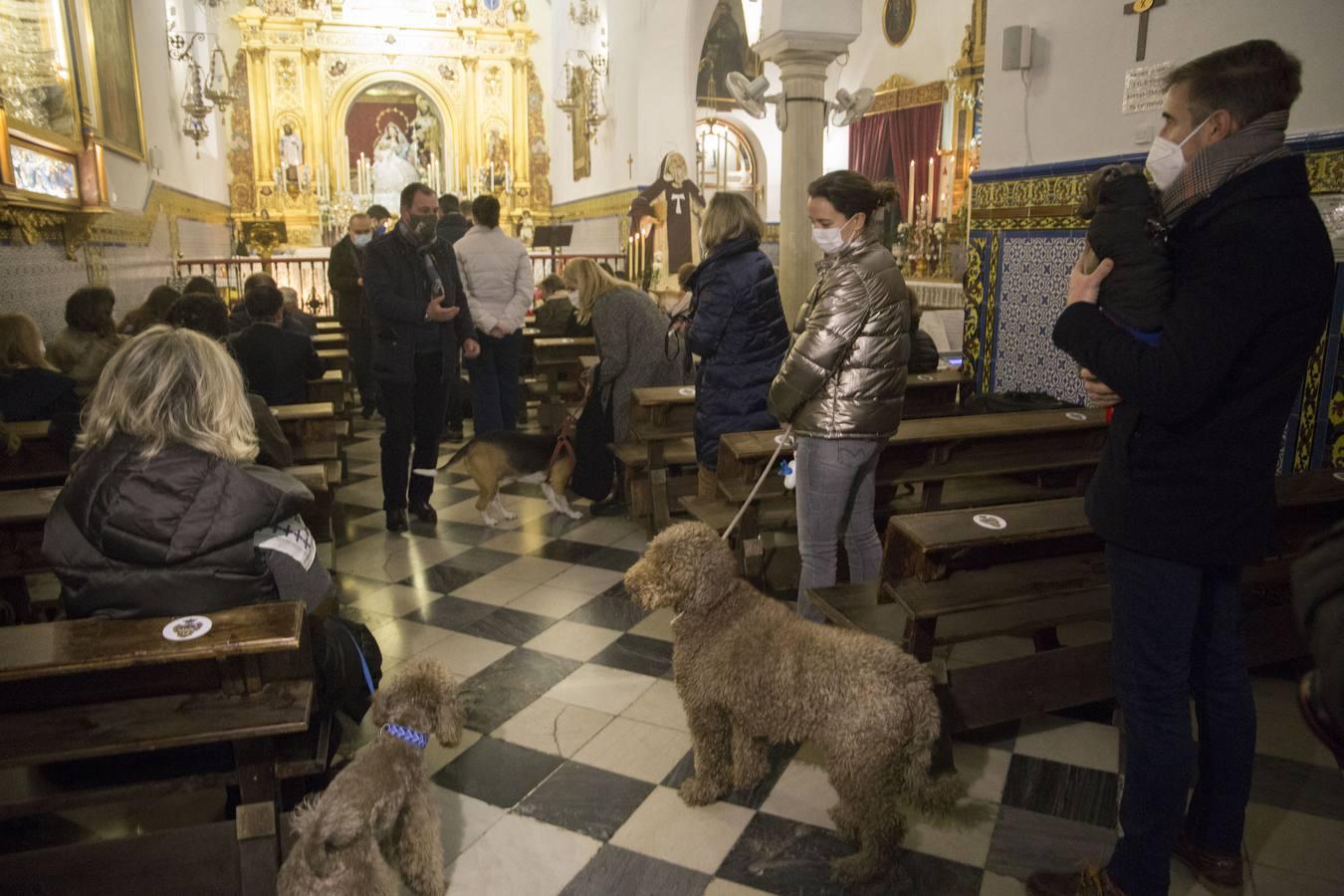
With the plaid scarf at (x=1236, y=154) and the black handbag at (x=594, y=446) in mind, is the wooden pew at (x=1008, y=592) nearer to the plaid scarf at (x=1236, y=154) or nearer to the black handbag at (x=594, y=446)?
the plaid scarf at (x=1236, y=154)

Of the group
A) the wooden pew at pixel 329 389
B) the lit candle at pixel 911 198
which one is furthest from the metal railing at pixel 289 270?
the lit candle at pixel 911 198

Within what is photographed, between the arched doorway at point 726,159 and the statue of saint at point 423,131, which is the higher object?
the statue of saint at point 423,131

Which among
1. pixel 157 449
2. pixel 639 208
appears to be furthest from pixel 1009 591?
pixel 639 208

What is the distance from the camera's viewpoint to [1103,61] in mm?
4543

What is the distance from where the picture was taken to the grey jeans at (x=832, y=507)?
109 inches

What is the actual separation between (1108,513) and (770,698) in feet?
2.89

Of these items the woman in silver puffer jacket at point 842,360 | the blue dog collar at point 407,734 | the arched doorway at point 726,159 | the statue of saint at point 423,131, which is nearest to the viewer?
the blue dog collar at point 407,734

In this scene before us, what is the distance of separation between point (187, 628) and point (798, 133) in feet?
20.4

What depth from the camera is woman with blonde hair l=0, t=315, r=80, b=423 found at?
384 cm

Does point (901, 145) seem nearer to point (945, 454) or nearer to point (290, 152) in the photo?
point (290, 152)

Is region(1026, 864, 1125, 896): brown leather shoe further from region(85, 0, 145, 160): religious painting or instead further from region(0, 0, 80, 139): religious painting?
region(85, 0, 145, 160): religious painting

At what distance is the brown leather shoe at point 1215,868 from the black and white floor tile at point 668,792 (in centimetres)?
5

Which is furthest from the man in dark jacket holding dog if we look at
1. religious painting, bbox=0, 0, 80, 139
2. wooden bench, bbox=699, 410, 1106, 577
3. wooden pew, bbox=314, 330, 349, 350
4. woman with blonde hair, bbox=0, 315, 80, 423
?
wooden pew, bbox=314, 330, 349, 350

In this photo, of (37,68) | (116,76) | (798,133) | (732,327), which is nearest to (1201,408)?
(732,327)
